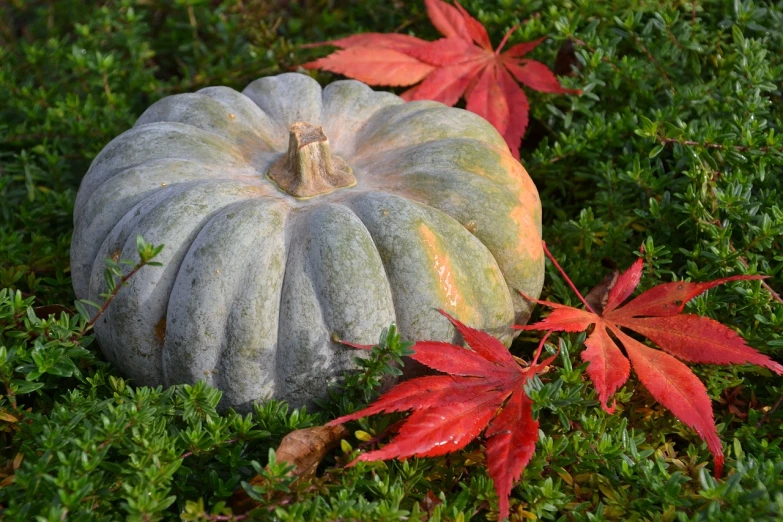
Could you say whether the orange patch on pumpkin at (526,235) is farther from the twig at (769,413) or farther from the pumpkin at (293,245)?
the twig at (769,413)

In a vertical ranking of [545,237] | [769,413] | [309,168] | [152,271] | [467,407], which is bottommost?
[769,413]

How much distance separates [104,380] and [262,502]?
37.4 inches

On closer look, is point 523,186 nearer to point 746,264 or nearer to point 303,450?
point 746,264

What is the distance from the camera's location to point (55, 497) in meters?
2.10

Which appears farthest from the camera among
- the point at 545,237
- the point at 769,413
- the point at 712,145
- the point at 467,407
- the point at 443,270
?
the point at 545,237

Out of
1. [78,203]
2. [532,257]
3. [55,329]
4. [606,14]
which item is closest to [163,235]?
[55,329]

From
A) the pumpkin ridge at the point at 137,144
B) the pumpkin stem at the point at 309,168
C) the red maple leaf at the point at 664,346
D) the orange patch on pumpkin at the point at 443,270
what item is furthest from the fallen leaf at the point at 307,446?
the pumpkin ridge at the point at 137,144

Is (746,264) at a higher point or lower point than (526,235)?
lower

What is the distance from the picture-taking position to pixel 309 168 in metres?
2.86

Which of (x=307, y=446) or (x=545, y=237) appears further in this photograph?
(x=545, y=237)

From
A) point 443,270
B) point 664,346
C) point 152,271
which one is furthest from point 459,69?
point 152,271

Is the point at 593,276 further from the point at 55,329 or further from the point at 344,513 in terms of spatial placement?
the point at 55,329

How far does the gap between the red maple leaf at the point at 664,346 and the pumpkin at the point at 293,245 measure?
310mm

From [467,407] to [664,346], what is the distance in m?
0.79
